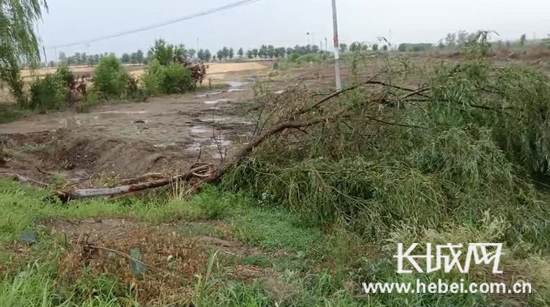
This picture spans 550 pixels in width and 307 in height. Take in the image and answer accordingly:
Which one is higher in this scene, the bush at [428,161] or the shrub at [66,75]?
the shrub at [66,75]

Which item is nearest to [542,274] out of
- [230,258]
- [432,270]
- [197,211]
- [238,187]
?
[432,270]

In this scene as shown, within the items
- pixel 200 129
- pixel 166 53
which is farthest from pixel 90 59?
pixel 200 129

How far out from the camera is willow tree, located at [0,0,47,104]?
12.4 meters

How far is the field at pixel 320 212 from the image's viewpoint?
9.77 feet

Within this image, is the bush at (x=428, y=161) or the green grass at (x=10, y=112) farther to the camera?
the green grass at (x=10, y=112)

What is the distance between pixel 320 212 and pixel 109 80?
18.0 metres

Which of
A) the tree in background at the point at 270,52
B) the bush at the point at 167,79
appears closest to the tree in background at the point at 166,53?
the bush at the point at 167,79

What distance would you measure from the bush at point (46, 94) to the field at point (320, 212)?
12.0 m

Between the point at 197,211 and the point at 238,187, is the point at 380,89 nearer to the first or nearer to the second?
the point at 238,187

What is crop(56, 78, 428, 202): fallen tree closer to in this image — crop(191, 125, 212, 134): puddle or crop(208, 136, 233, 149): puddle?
crop(208, 136, 233, 149): puddle

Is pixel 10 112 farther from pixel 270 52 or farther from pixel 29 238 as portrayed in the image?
pixel 270 52

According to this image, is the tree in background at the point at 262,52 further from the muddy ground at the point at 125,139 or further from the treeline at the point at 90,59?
the muddy ground at the point at 125,139

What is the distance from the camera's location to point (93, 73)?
837 inches

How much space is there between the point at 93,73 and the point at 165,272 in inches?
780
